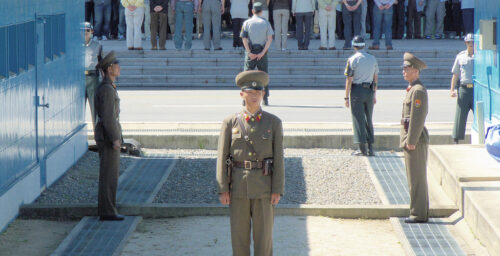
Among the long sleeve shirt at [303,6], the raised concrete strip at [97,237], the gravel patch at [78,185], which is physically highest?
the long sleeve shirt at [303,6]

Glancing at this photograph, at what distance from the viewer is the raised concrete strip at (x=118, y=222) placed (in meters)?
9.38

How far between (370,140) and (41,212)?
5.90 metres

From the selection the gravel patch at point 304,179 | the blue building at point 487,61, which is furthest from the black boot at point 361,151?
the blue building at point 487,61

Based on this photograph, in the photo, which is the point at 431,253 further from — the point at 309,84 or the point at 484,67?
the point at 309,84

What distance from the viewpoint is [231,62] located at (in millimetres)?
25875

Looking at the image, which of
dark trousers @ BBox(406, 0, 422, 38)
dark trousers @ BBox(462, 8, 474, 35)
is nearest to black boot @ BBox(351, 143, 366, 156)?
dark trousers @ BBox(462, 8, 474, 35)

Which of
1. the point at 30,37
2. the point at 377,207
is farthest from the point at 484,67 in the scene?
the point at 30,37

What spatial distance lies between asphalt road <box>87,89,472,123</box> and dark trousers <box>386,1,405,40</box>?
550cm

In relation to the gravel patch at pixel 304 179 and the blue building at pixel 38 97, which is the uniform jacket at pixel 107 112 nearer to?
the blue building at pixel 38 97

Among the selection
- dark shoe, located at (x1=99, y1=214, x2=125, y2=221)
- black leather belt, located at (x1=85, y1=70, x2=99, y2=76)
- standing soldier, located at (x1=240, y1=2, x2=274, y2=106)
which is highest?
standing soldier, located at (x1=240, y1=2, x2=274, y2=106)

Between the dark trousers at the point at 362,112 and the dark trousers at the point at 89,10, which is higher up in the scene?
the dark trousers at the point at 89,10

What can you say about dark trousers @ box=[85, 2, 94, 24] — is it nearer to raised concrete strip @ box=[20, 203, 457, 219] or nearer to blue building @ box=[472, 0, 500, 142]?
blue building @ box=[472, 0, 500, 142]

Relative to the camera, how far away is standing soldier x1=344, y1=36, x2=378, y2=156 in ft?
47.1

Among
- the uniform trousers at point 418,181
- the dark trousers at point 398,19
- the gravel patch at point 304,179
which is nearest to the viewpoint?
the uniform trousers at point 418,181
